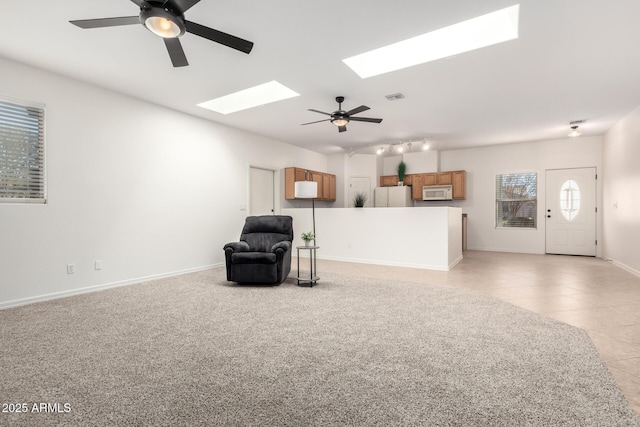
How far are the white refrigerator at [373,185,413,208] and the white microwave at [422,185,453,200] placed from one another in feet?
1.47

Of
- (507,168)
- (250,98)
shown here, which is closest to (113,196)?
(250,98)

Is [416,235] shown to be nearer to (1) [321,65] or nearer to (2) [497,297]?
(2) [497,297]

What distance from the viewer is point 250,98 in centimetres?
500

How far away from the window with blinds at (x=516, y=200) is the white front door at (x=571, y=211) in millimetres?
299

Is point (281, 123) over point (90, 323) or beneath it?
over

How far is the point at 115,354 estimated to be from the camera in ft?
7.29

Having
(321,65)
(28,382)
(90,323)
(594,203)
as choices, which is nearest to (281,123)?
(321,65)

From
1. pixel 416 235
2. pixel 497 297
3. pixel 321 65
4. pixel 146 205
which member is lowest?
pixel 497 297

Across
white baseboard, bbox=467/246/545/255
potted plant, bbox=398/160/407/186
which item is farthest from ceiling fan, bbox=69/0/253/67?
white baseboard, bbox=467/246/545/255

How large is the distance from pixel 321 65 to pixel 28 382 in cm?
368

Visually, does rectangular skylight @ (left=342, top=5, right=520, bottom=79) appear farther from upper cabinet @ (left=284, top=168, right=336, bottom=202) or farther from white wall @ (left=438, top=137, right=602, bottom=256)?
white wall @ (left=438, top=137, right=602, bottom=256)

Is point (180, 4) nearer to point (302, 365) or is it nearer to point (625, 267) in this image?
point (302, 365)

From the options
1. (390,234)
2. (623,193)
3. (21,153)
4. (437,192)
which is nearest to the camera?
(21,153)

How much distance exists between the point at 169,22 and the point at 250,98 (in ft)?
9.32
